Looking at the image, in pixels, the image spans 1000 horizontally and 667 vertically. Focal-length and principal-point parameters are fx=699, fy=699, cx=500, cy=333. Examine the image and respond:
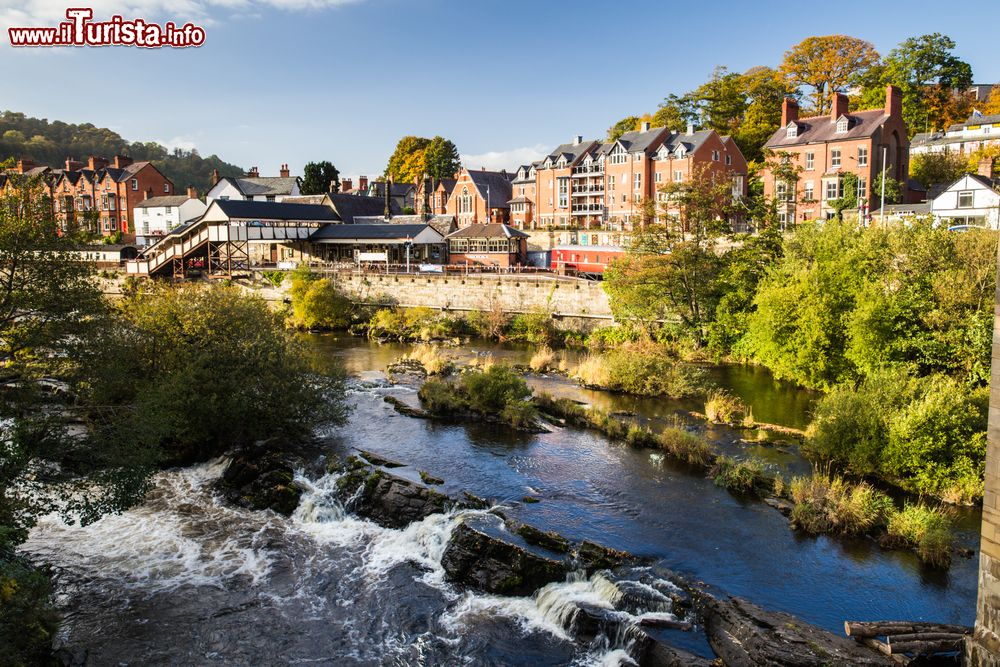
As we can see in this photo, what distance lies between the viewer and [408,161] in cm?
9100

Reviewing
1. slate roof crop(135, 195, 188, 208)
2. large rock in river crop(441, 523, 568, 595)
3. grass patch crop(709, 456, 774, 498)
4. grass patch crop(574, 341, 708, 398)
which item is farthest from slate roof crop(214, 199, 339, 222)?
grass patch crop(709, 456, 774, 498)

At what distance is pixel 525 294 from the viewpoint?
41219 millimetres

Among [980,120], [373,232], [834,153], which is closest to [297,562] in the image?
[373,232]

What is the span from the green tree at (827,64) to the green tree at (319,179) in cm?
4876

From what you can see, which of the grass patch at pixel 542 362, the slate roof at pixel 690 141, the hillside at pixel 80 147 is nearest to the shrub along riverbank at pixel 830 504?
the grass patch at pixel 542 362

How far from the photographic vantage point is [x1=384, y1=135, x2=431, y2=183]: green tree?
8850 cm

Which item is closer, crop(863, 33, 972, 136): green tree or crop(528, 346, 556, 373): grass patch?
crop(528, 346, 556, 373): grass patch

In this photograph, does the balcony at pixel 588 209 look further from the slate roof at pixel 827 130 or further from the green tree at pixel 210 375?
the green tree at pixel 210 375

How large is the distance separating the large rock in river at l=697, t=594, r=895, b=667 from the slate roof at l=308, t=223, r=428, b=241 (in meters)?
45.0

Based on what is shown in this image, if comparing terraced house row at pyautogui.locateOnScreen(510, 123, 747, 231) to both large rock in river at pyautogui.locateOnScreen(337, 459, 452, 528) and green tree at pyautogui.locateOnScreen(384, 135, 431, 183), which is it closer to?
green tree at pyautogui.locateOnScreen(384, 135, 431, 183)

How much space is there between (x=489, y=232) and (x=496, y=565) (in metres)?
40.4

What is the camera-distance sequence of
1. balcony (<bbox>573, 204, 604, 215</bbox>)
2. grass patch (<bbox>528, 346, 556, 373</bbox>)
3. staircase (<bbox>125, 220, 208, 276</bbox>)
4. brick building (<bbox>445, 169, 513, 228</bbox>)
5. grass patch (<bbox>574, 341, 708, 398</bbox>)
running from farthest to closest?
1. brick building (<bbox>445, 169, 513, 228</bbox>)
2. balcony (<bbox>573, 204, 604, 215</bbox>)
3. staircase (<bbox>125, 220, 208, 276</bbox>)
4. grass patch (<bbox>528, 346, 556, 373</bbox>)
5. grass patch (<bbox>574, 341, 708, 398</bbox>)

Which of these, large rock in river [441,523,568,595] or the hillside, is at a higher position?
the hillside

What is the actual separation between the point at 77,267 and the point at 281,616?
8.94 metres
